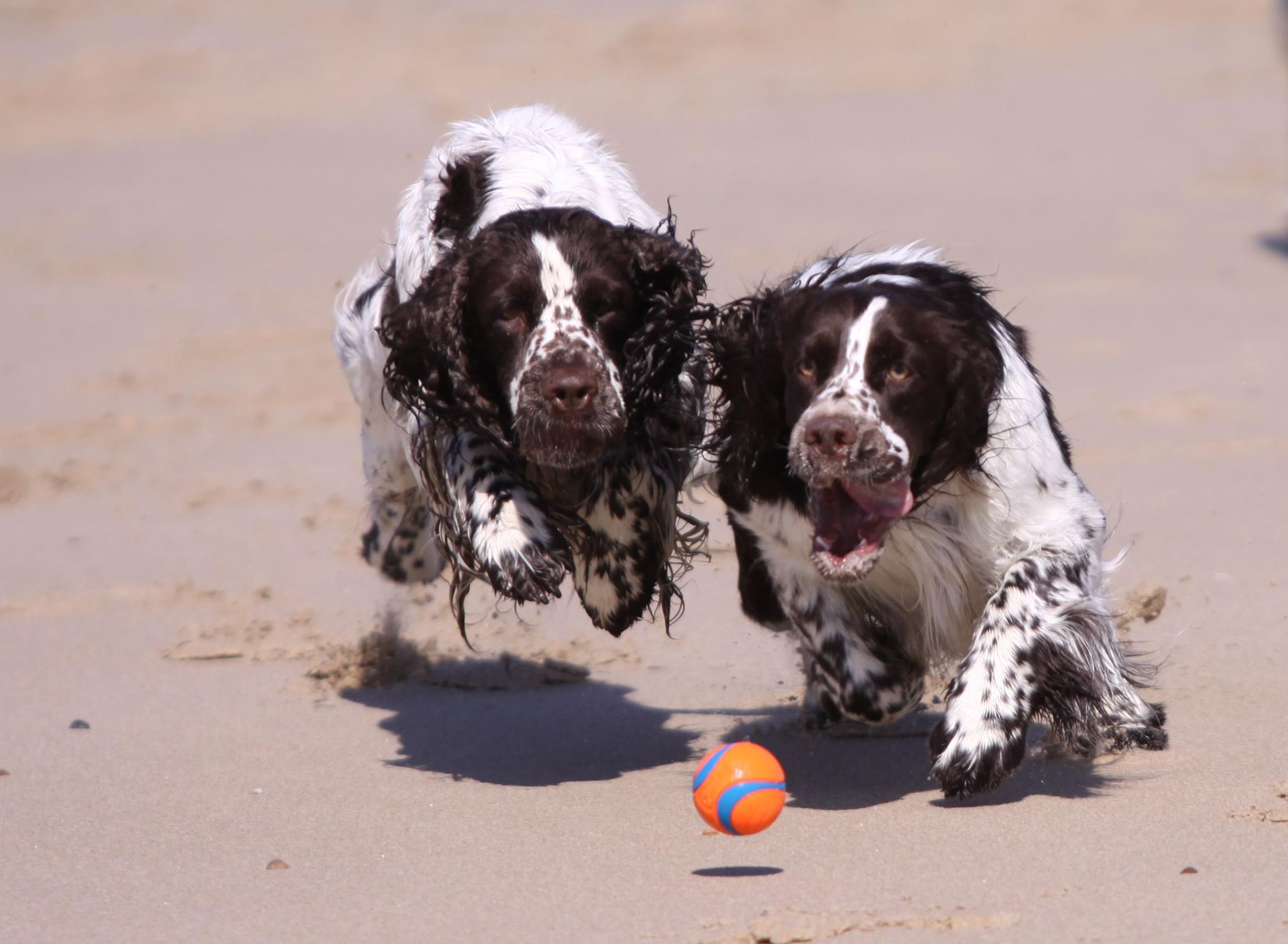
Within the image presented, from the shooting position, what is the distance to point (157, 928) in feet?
11.1

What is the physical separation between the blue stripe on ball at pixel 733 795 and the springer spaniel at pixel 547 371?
0.85 metres

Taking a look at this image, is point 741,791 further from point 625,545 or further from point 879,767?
point 625,545

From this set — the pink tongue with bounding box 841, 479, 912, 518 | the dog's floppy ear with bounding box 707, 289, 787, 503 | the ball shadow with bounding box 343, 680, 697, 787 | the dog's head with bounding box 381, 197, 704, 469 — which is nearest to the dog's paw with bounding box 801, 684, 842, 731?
the ball shadow with bounding box 343, 680, 697, 787

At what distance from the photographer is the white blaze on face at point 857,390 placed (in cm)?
379

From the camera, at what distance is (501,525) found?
4.34 metres

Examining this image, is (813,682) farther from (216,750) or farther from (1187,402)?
(1187,402)

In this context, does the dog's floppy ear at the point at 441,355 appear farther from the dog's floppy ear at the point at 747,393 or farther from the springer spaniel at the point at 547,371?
the dog's floppy ear at the point at 747,393

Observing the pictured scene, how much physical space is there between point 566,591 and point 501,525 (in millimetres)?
2490

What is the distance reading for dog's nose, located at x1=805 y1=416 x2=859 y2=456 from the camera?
372 centimetres

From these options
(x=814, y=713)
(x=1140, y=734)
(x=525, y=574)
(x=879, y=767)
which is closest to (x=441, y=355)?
(x=525, y=574)

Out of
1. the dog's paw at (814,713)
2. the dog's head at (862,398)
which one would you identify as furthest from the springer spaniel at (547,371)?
the dog's paw at (814,713)

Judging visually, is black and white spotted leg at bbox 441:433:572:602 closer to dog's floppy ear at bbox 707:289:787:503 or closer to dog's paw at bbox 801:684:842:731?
dog's floppy ear at bbox 707:289:787:503

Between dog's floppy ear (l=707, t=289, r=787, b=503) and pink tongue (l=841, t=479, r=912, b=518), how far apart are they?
276 mm

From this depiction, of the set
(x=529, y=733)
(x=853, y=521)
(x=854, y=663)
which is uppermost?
(x=853, y=521)
